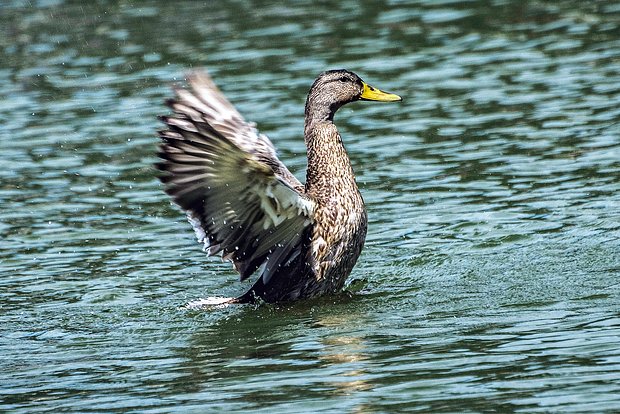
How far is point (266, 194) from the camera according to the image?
8.11 meters

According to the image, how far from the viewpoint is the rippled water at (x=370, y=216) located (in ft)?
22.6

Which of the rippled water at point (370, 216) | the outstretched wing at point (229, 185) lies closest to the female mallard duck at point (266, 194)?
the outstretched wing at point (229, 185)

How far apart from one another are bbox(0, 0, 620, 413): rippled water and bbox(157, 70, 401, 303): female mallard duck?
9.1 inches

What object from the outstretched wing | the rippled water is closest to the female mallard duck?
the outstretched wing

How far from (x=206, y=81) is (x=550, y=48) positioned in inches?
290

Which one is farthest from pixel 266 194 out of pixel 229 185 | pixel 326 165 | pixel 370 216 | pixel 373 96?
pixel 370 216

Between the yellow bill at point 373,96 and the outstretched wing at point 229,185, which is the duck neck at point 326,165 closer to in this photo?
the outstretched wing at point 229,185

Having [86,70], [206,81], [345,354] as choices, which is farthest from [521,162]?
[86,70]

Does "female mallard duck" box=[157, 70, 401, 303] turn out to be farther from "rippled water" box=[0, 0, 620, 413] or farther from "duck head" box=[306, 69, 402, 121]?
"rippled water" box=[0, 0, 620, 413]

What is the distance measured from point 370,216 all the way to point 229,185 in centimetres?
282

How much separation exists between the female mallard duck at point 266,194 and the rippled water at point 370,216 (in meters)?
0.23

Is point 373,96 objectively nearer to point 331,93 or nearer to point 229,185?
point 331,93

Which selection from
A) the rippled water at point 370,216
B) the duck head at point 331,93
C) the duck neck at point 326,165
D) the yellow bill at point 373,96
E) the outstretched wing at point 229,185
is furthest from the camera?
the yellow bill at point 373,96

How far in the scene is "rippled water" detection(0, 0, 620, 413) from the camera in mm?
6895
